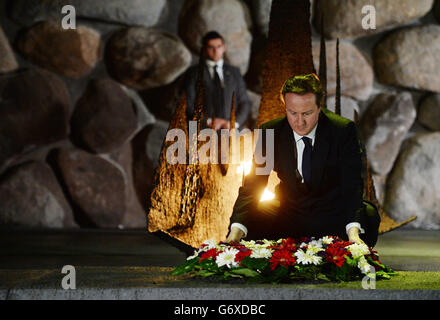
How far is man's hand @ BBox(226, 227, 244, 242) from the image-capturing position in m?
2.95

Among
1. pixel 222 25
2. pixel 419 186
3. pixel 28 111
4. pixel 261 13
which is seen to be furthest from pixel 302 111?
pixel 28 111

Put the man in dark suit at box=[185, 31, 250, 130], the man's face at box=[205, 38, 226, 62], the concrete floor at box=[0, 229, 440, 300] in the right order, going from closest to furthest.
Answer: the concrete floor at box=[0, 229, 440, 300]
the man's face at box=[205, 38, 226, 62]
the man in dark suit at box=[185, 31, 250, 130]

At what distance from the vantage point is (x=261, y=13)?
6.12m

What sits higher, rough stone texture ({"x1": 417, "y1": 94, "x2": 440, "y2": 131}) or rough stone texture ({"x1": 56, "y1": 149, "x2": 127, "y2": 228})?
rough stone texture ({"x1": 417, "y1": 94, "x2": 440, "y2": 131})

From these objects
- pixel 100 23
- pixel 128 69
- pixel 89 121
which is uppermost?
pixel 100 23

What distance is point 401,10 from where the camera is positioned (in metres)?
6.09

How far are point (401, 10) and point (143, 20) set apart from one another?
238cm

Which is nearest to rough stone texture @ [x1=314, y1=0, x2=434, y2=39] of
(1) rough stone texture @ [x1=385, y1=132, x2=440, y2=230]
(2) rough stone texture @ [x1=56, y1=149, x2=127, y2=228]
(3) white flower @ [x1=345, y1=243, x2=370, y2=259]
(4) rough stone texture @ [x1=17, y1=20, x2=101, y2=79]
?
(1) rough stone texture @ [x1=385, y1=132, x2=440, y2=230]

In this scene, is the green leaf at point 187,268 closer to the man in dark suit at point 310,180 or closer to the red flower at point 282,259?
the man in dark suit at point 310,180

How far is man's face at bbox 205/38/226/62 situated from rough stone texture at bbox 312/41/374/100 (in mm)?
1517

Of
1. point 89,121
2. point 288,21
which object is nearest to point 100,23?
point 89,121

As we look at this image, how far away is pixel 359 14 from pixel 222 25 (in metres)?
1.27

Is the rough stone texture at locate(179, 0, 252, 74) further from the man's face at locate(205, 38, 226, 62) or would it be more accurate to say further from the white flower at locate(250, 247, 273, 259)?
the white flower at locate(250, 247, 273, 259)
